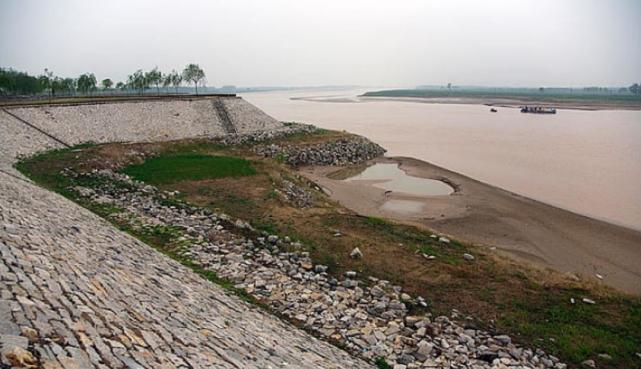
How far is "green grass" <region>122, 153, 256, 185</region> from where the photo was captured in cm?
2435

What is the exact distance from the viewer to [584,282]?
14.0 metres

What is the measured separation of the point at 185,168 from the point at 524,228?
2053cm

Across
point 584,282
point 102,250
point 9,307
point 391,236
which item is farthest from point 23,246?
point 584,282

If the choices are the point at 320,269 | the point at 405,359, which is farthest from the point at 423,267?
the point at 405,359

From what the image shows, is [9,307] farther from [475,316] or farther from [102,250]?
[475,316]

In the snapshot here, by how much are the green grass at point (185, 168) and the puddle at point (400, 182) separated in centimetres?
1058

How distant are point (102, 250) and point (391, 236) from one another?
10697mm

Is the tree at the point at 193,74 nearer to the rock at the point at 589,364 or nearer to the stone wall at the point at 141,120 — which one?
the stone wall at the point at 141,120

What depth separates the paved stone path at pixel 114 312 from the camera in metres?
5.82

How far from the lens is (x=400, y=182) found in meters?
33.9

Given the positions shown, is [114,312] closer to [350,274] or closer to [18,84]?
[350,274]

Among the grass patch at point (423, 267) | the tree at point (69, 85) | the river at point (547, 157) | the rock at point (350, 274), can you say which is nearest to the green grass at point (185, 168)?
the grass patch at point (423, 267)

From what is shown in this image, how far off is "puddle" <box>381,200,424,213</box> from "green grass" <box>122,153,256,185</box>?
903cm

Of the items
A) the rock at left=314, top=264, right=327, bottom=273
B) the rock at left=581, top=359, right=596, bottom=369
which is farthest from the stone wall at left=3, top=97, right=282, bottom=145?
the rock at left=581, top=359, right=596, bottom=369
